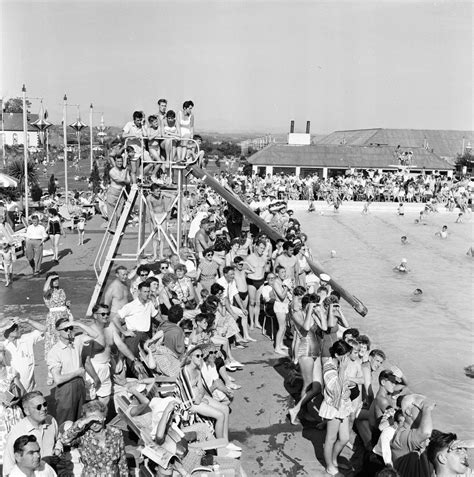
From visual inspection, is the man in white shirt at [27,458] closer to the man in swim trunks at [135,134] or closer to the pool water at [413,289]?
the pool water at [413,289]

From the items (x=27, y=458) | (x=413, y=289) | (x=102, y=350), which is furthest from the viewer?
(x=413, y=289)

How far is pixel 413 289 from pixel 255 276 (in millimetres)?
8488

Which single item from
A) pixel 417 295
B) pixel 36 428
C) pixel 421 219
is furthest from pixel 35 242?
pixel 421 219

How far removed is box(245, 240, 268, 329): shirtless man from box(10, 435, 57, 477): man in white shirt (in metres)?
6.42

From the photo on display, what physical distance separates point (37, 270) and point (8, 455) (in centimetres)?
1053

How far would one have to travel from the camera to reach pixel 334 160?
48.1m

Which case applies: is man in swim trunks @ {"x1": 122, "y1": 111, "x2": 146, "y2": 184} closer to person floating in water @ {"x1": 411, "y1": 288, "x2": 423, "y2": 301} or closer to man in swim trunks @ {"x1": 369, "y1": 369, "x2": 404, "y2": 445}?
man in swim trunks @ {"x1": 369, "y1": 369, "x2": 404, "y2": 445}

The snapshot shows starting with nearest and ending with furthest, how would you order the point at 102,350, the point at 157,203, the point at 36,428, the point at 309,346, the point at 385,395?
the point at 36,428, the point at 385,395, the point at 102,350, the point at 309,346, the point at 157,203

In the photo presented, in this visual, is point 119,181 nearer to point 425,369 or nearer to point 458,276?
point 425,369

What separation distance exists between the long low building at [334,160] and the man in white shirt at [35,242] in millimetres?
32595

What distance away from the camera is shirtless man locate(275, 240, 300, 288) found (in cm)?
1091

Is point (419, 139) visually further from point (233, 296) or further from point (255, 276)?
point (233, 296)

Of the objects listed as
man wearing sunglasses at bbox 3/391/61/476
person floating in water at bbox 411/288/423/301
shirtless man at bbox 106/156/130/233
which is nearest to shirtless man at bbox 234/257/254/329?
shirtless man at bbox 106/156/130/233

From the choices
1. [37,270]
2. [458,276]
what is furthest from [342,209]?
[37,270]
